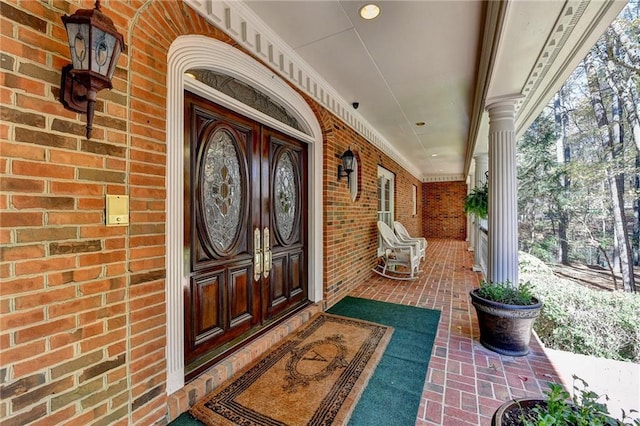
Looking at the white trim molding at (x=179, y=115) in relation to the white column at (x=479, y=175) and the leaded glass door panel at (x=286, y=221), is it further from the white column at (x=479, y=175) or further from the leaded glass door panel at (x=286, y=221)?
the white column at (x=479, y=175)

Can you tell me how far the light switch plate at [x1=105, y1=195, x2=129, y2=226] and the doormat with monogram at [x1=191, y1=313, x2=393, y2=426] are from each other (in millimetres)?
1309

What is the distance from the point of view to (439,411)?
68.9 inches

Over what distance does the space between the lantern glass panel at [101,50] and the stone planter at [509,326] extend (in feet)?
10.4

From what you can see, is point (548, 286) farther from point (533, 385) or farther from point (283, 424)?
point (283, 424)

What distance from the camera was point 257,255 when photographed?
2594 mm

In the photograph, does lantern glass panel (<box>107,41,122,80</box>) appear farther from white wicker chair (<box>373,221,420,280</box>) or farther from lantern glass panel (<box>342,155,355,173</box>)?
white wicker chair (<box>373,221,420,280</box>)

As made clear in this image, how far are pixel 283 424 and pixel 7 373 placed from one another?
52.3 inches

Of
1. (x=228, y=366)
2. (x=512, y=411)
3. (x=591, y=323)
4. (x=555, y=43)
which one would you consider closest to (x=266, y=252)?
(x=228, y=366)

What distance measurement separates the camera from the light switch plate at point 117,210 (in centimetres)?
133

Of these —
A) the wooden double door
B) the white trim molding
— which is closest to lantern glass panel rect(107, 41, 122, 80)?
the white trim molding

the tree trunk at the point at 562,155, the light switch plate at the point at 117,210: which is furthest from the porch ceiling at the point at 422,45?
the tree trunk at the point at 562,155

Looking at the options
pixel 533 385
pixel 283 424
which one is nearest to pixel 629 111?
pixel 533 385

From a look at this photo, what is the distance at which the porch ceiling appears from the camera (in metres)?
1.81

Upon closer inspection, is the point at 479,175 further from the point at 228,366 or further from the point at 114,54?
the point at 114,54
